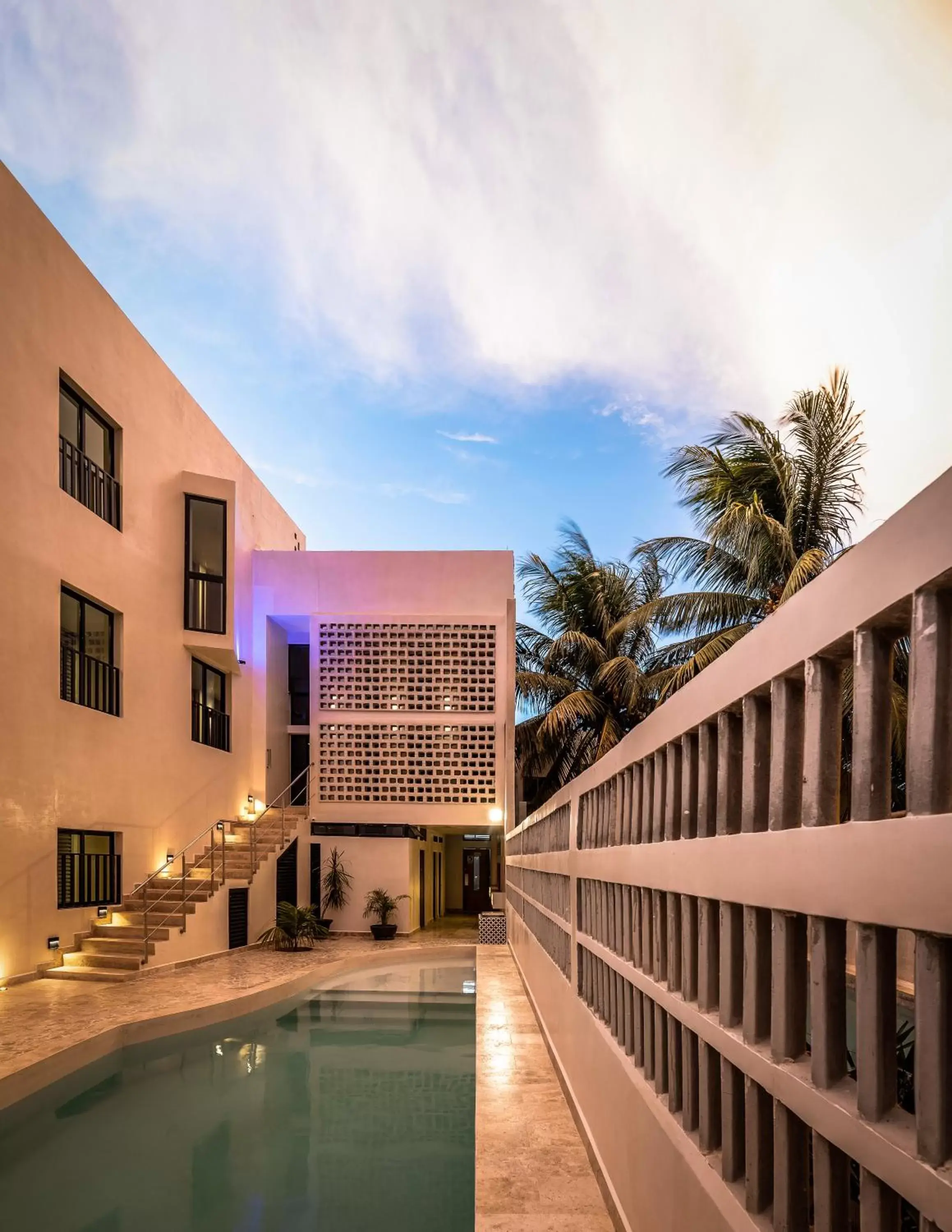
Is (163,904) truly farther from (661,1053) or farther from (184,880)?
(661,1053)

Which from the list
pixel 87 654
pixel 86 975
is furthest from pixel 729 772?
pixel 87 654

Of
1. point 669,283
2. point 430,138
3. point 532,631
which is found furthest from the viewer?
point 669,283

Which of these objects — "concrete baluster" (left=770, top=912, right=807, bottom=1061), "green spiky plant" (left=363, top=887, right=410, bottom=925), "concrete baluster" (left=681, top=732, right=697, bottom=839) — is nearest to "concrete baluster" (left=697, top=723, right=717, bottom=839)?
"concrete baluster" (left=681, top=732, right=697, bottom=839)

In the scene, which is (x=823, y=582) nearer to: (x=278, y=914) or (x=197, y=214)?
(x=278, y=914)

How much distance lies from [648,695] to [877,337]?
776 centimetres

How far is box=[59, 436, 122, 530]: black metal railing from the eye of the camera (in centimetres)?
1135

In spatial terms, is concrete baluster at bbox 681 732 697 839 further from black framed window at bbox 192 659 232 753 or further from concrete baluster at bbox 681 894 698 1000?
black framed window at bbox 192 659 232 753

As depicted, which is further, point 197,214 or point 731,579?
point 197,214

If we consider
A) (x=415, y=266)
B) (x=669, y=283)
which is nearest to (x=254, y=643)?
(x=669, y=283)

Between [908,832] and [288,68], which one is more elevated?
[288,68]

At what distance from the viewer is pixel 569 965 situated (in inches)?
204

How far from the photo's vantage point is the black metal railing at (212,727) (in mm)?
15211

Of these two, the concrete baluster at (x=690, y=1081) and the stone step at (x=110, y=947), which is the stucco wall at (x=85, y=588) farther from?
the concrete baluster at (x=690, y=1081)

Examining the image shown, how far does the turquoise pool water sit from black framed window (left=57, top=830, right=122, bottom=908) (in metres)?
3.28
